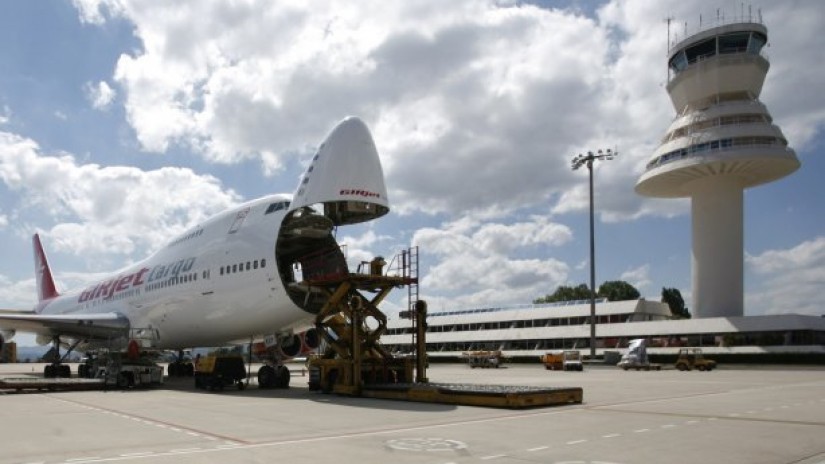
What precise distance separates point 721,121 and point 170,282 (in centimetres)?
5073

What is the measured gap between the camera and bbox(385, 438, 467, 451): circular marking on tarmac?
397 inches

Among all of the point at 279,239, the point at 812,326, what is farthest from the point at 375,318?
the point at 812,326

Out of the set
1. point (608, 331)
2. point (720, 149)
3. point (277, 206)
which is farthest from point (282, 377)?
point (608, 331)

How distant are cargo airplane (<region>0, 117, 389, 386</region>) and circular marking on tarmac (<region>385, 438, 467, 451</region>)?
1043cm

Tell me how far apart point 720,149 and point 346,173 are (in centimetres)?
4765

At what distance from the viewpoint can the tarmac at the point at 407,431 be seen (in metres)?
9.53

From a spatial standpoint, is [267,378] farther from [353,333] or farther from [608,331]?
[608,331]

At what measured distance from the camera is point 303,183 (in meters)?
21.2

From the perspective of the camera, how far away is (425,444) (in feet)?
34.5

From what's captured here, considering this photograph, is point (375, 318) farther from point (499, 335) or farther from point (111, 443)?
point (499, 335)

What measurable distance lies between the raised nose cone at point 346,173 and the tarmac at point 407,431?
597 centimetres

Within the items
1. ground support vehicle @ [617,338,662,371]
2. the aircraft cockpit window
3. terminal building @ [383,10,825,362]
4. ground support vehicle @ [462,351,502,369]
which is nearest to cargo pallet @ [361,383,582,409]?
the aircraft cockpit window

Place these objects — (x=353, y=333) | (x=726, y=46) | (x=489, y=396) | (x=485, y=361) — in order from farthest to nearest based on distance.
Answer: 1. (x=726, y=46)
2. (x=485, y=361)
3. (x=353, y=333)
4. (x=489, y=396)

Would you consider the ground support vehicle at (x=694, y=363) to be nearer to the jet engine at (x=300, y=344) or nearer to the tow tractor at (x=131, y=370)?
the jet engine at (x=300, y=344)
